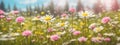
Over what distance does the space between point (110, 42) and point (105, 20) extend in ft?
1.27

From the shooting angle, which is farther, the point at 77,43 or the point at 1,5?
the point at 1,5

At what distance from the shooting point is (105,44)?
4535 millimetres

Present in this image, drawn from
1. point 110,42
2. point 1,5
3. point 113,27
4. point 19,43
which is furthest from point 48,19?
point 1,5

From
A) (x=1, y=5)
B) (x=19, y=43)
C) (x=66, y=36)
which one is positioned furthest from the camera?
(x=1, y=5)

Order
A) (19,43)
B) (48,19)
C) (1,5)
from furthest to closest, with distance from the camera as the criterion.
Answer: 1. (1,5)
2. (19,43)
3. (48,19)

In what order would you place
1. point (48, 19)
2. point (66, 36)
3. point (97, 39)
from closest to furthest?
1. point (97, 39)
2. point (48, 19)
3. point (66, 36)

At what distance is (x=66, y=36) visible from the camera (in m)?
5.41

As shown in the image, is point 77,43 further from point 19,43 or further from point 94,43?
point 19,43

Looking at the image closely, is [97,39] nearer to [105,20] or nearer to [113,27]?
[105,20]

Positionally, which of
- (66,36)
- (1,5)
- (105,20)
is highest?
(105,20)

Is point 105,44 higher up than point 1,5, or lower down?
higher up

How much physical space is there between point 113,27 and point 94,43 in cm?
89

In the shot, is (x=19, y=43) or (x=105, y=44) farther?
(x=19, y=43)

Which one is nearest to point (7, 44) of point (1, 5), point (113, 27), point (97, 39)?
point (97, 39)
